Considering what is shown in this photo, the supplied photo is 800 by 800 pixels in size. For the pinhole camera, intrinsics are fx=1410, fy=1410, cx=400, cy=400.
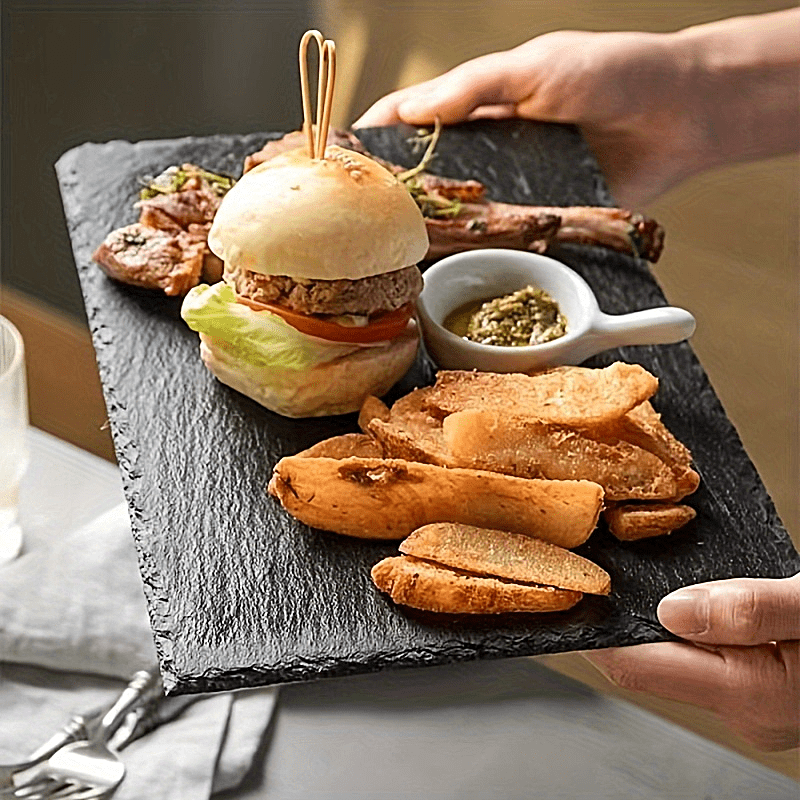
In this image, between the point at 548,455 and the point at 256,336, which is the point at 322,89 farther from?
the point at 548,455

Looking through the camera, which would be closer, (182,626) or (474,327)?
(182,626)

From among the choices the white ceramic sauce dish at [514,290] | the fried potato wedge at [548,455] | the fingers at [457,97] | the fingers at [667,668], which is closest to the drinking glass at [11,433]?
the white ceramic sauce dish at [514,290]

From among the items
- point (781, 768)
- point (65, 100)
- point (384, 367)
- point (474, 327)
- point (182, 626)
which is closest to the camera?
point (182, 626)

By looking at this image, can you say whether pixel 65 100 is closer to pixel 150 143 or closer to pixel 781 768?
pixel 150 143

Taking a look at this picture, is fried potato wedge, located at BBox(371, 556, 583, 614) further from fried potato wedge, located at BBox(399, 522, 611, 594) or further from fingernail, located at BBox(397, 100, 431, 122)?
fingernail, located at BBox(397, 100, 431, 122)

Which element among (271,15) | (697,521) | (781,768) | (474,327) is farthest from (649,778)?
(271,15)

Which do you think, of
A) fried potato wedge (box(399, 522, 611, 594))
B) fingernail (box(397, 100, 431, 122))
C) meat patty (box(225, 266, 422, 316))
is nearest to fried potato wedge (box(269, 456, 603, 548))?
fried potato wedge (box(399, 522, 611, 594))
